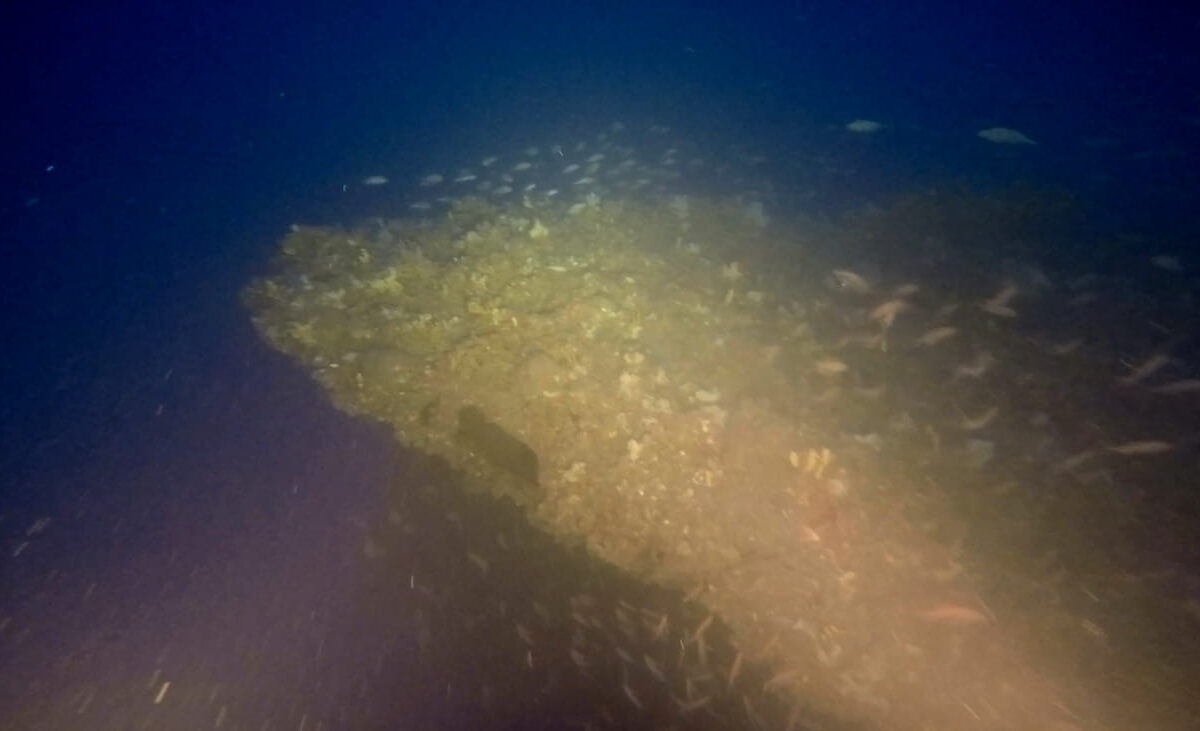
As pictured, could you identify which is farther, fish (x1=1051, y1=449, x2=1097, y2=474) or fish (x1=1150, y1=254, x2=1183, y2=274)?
fish (x1=1150, y1=254, x2=1183, y2=274)

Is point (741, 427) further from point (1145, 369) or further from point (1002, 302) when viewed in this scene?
point (1145, 369)

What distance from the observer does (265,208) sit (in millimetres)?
13664

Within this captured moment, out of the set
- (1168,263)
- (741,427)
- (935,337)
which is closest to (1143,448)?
(935,337)

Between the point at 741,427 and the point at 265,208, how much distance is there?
1236 cm

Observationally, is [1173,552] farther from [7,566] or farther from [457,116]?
[457,116]

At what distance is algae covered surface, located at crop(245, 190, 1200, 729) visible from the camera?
5180mm

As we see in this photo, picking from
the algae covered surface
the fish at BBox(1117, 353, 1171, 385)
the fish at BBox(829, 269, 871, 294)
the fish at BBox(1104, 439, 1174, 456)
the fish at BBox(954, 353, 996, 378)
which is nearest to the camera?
the algae covered surface

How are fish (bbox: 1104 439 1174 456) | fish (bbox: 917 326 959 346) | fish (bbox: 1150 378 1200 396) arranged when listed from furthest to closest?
fish (bbox: 917 326 959 346), fish (bbox: 1150 378 1200 396), fish (bbox: 1104 439 1174 456)

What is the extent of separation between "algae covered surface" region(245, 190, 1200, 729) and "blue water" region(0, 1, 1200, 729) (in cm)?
144

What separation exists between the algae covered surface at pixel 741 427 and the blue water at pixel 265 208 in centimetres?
144

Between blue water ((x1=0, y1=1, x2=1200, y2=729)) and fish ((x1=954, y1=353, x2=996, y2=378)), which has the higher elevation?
fish ((x1=954, y1=353, x2=996, y2=378))

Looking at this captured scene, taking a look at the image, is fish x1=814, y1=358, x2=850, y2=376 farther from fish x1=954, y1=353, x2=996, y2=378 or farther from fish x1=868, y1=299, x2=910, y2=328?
fish x1=954, y1=353, x2=996, y2=378

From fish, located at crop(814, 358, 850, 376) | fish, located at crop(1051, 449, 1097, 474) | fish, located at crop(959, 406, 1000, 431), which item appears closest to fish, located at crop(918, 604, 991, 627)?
fish, located at crop(1051, 449, 1097, 474)

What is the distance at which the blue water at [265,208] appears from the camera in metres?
5.91
